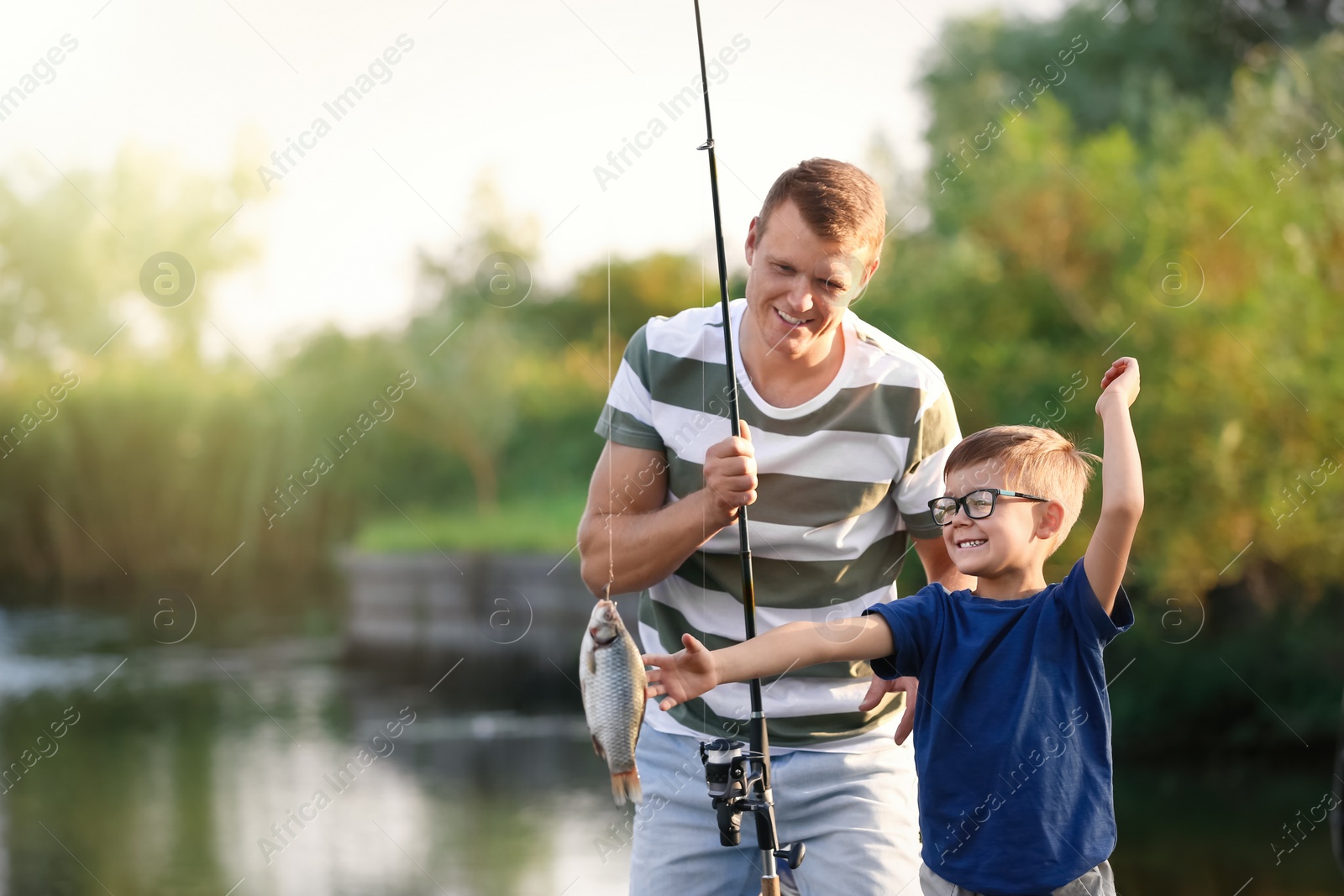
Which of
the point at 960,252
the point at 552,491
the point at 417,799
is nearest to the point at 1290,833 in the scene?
the point at 960,252

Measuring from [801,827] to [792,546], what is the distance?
0.53 m

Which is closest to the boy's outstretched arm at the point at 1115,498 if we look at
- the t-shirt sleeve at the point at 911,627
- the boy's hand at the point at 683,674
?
the t-shirt sleeve at the point at 911,627

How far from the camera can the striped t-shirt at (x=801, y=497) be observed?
8.44 feet

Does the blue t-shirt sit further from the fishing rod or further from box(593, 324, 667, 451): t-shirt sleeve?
box(593, 324, 667, 451): t-shirt sleeve

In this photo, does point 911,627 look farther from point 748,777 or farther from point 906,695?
point 748,777

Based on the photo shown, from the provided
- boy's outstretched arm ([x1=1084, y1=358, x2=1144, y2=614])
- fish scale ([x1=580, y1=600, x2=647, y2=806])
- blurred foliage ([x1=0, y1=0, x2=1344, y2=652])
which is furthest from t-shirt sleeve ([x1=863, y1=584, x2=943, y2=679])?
blurred foliage ([x1=0, y1=0, x2=1344, y2=652])

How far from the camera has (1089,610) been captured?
7.20ft

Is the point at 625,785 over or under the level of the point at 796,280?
under

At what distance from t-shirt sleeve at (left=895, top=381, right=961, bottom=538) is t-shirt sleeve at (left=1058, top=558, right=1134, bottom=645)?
0.40 meters

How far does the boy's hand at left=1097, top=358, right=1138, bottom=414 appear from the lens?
2.16m

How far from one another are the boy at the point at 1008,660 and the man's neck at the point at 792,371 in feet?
1.12

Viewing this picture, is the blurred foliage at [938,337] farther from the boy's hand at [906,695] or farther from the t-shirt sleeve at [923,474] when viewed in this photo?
the boy's hand at [906,695]

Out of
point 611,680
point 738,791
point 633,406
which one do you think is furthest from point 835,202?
point 738,791

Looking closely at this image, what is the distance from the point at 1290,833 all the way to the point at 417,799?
19.0 feet
